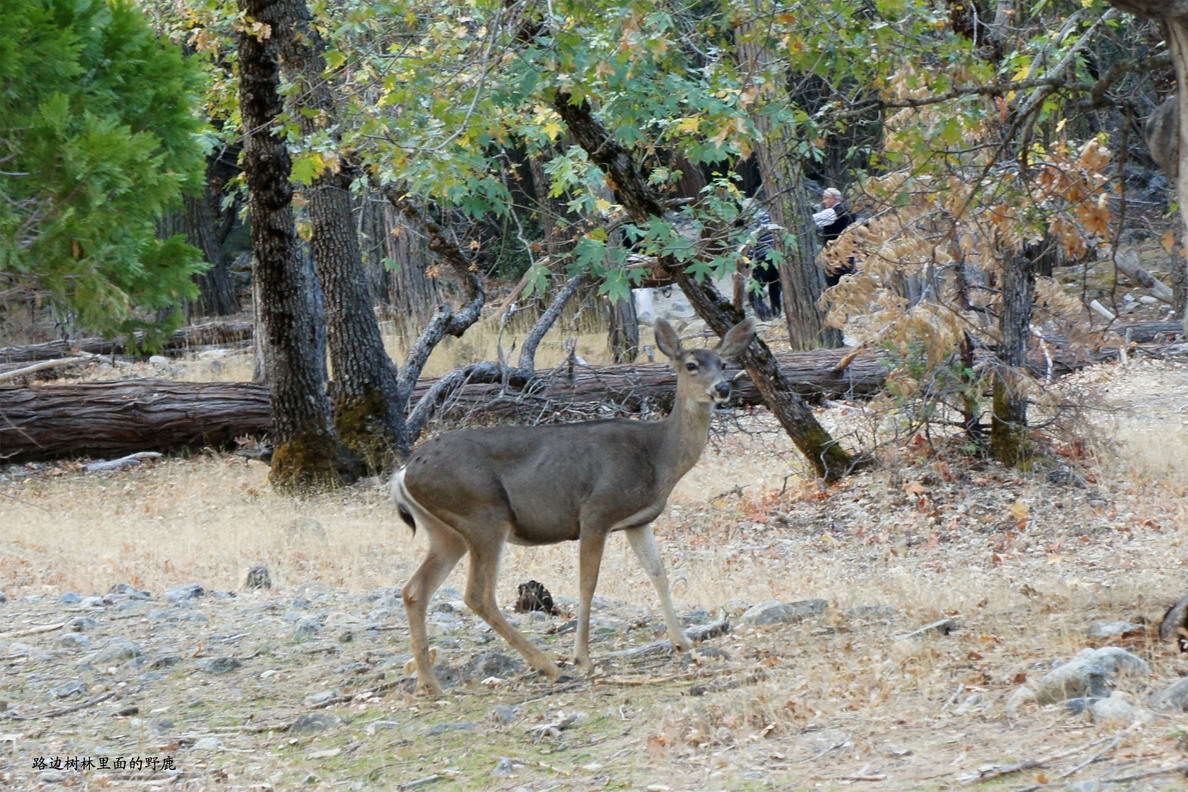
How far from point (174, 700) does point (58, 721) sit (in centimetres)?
57

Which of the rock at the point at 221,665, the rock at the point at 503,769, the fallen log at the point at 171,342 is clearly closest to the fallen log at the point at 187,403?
the fallen log at the point at 171,342

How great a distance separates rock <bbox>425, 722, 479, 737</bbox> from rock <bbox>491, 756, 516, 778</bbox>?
58cm

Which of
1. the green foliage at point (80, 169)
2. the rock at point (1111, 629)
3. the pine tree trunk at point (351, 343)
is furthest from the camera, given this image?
the pine tree trunk at point (351, 343)

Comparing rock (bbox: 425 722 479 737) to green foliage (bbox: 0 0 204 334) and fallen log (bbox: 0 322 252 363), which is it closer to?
green foliage (bbox: 0 0 204 334)

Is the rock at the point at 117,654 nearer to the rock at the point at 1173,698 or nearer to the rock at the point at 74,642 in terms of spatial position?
the rock at the point at 74,642

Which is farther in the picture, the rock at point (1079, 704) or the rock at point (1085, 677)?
the rock at point (1085, 677)

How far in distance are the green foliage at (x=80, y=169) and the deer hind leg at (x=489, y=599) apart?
2332mm

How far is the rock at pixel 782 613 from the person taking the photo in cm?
799

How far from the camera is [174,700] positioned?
7.20 meters

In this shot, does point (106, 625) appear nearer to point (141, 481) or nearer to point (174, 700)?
point (174, 700)

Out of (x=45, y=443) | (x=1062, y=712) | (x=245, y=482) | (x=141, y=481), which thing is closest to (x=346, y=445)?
(x=245, y=482)

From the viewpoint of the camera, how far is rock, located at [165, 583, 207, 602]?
9.55 m

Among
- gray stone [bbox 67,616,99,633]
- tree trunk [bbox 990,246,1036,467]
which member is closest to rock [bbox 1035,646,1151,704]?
gray stone [bbox 67,616,99,633]

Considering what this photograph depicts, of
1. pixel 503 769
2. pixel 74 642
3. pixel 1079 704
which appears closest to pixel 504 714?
pixel 503 769
